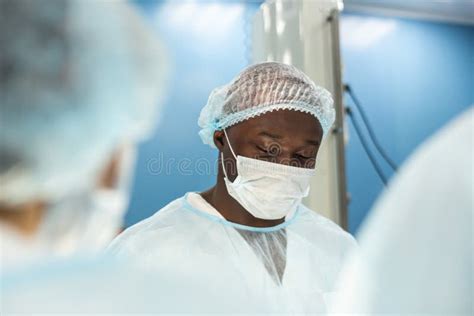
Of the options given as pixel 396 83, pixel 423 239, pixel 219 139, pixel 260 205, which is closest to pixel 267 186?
pixel 260 205

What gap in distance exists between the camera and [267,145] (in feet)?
3.79

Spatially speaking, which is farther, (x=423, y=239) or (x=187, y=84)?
(x=187, y=84)

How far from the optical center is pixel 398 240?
0.55 metres

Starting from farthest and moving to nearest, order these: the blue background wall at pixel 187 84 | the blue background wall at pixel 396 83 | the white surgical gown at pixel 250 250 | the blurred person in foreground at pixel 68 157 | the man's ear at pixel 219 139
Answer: the blue background wall at pixel 396 83 < the blue background wall at pixel 187 84 < the man's ear at pixel 219 139 < the white surgical gown at pixel 250 250 < the blurred person in foreground at pixel 68 157

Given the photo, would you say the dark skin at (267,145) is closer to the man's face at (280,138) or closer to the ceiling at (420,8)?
the man's face at (280,138)

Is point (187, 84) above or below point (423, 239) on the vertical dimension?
above

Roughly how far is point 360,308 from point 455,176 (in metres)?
0.17

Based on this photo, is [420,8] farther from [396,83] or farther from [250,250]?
[250,250]

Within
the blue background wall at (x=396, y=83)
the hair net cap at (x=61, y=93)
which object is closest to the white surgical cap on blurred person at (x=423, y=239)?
the hair net cap at (x=61, y=93)

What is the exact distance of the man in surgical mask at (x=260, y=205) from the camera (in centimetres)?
111

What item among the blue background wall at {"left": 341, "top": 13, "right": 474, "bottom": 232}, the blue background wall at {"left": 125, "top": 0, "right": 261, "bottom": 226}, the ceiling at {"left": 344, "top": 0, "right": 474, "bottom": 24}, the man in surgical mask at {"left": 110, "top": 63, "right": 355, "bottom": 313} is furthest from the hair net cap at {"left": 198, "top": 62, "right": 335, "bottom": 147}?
the ceiling at {"left": 344, "top": 0, "right": 474, "bottom": 24}

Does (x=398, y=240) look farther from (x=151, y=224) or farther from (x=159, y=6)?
(x=159, y=6)

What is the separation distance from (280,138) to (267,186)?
11 cm

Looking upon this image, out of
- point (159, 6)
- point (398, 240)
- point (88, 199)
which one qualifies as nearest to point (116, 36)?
point (88, 199)
